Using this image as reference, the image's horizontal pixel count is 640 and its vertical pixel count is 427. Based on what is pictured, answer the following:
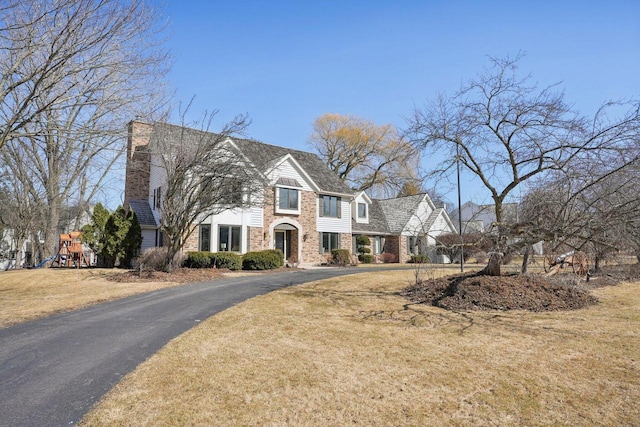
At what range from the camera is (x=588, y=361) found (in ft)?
19.6

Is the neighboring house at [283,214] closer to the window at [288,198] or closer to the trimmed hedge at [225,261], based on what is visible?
the window at [288,198]

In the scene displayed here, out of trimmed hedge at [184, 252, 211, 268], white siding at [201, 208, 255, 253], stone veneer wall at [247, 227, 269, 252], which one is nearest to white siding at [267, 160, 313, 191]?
white siding at [201, 208, 255, 253]

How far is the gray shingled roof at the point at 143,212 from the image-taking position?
74.0 feet

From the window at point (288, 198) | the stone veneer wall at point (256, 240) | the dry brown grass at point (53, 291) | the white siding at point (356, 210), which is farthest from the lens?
the white siding at point (356, 210)

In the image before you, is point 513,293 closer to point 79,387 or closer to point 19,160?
point 79,387

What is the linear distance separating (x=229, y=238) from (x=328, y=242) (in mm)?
7554

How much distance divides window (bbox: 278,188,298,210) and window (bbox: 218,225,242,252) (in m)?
3.41

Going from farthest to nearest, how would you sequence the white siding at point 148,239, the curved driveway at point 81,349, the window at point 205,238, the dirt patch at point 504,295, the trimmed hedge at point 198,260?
the white siding at point 148,239 → the window at point 205,238 → the trimmed hedge at point 198,260 → the dirt patch at point 504,295 → the curved driveway at point 81,349

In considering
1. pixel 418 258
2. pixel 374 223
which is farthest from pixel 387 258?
pixel 374 223

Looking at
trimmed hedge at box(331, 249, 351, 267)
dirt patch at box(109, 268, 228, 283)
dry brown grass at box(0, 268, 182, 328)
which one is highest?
trimmed hedge at box(331, 249, 351, 267)

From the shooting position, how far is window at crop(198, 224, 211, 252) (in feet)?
72.5

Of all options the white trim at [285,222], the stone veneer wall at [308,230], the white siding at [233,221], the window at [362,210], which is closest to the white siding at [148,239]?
the white siding at [233,221]

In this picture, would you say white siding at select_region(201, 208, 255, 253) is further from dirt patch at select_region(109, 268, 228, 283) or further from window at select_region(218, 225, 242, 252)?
dirt patch at select_region(109, 268, 228, 283)

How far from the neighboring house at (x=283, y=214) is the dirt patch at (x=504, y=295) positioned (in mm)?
8419
